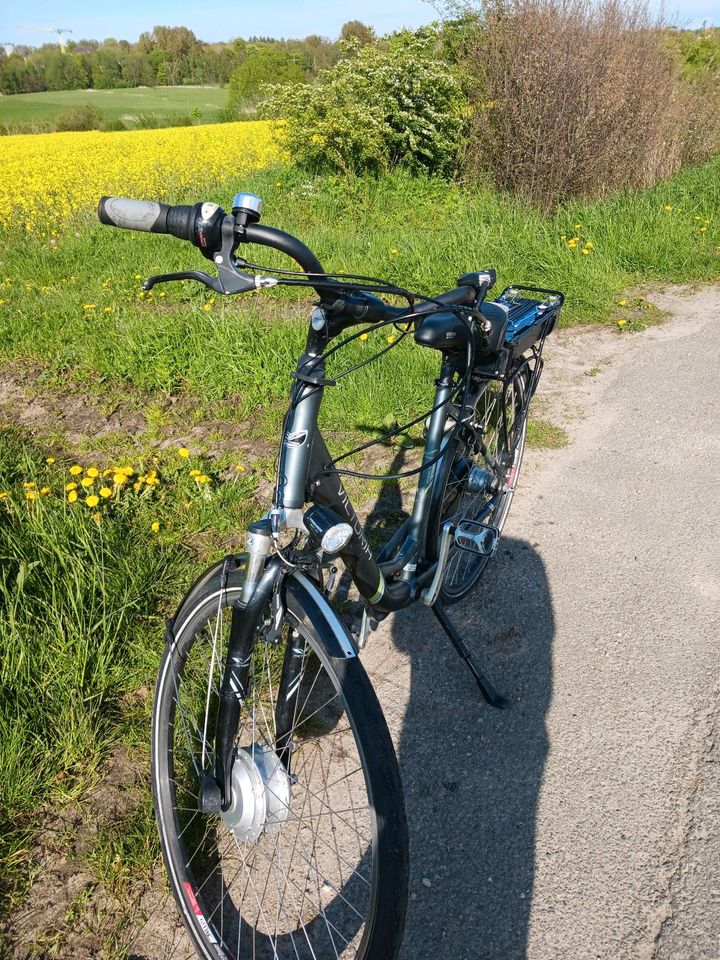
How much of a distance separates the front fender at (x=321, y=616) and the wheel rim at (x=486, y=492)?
3.50 feet

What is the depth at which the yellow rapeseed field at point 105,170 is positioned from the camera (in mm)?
9141

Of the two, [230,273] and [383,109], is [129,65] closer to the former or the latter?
[383,109]

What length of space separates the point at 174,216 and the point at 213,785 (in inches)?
52.8

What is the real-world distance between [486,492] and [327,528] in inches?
57.6

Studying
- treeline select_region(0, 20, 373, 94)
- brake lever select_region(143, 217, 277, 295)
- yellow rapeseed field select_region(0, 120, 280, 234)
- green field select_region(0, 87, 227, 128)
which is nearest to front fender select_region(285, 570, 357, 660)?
brake lever select_region(143, 217, 277, 295)

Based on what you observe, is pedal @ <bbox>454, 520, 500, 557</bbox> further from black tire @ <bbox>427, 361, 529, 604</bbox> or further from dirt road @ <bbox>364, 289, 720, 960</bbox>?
dirt road @ <bbox>364, 289, 720, 960</bbox>

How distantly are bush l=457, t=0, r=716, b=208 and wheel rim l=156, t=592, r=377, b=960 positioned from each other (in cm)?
716

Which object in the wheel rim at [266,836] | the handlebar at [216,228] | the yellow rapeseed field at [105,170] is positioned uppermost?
the handlebar at [216,228]

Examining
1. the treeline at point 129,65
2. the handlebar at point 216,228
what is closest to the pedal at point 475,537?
the handlebar at point 216,228

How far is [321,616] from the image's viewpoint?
5.31 ft

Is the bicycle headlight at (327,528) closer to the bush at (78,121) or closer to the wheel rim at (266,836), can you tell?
the wheel rim at (266,836)

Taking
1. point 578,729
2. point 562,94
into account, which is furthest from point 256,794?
point 562,94

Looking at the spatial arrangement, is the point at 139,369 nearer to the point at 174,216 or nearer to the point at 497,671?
the point at 497,671

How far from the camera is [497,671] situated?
2.69 m
